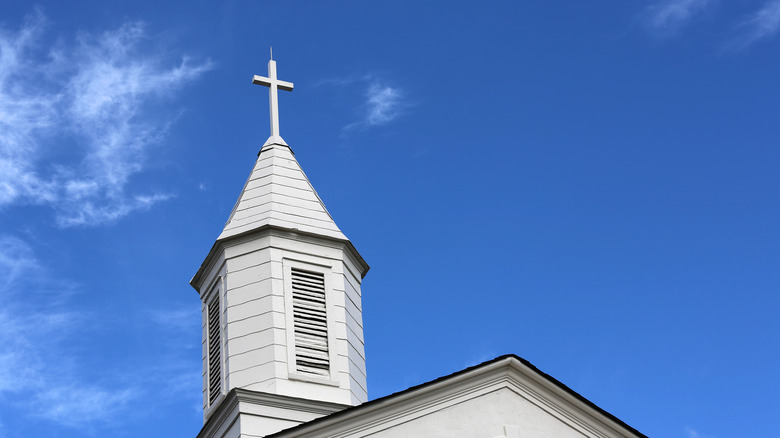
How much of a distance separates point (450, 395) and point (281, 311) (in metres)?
5.58

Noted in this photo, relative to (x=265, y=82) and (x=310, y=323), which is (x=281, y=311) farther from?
(x=265, y=82)

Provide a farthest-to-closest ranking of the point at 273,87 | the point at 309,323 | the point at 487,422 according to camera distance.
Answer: the point at 273,87
the point at 309,323
the point at 487,422

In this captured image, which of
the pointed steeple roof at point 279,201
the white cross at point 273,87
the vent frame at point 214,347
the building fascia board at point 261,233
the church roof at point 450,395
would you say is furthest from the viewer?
the white cross at point 273,87

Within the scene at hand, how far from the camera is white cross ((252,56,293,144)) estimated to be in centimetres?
2525

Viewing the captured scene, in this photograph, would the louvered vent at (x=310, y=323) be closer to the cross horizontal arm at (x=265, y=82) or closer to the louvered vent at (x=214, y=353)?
the louvered vent at (x=214, y=353)

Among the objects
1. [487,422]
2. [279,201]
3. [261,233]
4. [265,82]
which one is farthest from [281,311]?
[265,82]

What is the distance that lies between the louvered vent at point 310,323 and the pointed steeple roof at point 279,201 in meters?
0.97

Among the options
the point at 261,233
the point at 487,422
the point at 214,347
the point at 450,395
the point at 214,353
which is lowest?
the point at 487,422

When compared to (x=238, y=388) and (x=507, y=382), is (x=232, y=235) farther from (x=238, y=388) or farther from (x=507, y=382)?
(x=507, y=382)

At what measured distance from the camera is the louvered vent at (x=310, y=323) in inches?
804

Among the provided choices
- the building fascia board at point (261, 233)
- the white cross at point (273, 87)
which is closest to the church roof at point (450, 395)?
the building fascia board at point (261, 233)

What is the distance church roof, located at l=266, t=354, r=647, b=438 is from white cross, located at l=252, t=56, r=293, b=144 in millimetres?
10284

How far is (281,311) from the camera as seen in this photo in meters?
20.7

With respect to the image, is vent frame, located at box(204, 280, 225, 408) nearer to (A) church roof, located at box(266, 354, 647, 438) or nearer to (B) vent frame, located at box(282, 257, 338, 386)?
(B) vent frame, located at box(282, 257, 338, 386)
